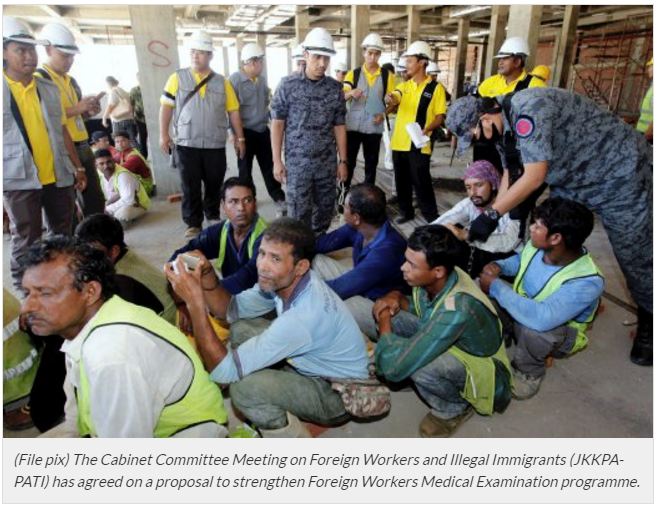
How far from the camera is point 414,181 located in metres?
4.45

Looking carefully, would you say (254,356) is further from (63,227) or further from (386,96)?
(386,96)

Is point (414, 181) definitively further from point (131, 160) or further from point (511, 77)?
point (131, 160)

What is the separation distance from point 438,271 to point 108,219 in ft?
Answer: 5.30

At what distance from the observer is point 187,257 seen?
2.00 meters

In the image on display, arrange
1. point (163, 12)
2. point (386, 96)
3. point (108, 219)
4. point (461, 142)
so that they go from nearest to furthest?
point (108, 219) < point (461, 142) < point (386, 96) < point (163, 12)

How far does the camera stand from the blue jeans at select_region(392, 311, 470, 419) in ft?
6.27

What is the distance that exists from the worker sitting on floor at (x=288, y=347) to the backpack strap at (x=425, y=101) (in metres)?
2.90

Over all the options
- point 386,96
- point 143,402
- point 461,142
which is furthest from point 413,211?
point 143,402

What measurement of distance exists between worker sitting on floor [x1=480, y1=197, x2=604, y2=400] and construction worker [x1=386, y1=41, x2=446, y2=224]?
211 cm

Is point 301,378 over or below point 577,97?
below

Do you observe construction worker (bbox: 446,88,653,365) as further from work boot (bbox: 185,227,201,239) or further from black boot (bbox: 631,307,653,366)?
work boot (bbox: 185,227,201,239)

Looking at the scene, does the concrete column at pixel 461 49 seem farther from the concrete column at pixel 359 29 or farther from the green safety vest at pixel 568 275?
the green safety vest at pixel 568 275

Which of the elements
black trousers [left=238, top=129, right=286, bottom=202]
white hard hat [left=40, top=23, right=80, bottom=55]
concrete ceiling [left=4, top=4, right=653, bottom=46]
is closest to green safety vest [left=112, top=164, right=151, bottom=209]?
black trousers [left=238, top=129, right=286, bottom=202]

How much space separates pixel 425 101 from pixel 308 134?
1346 millimetres
